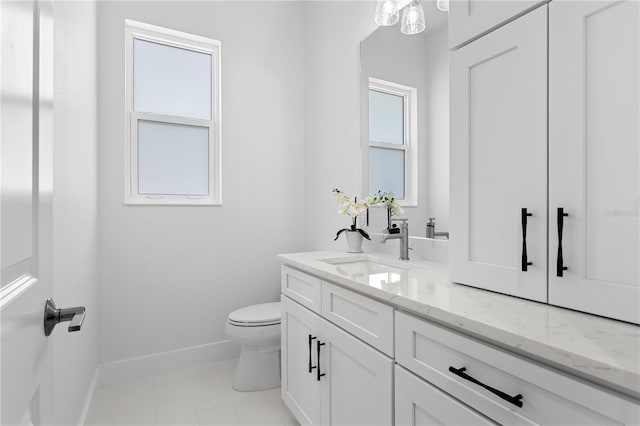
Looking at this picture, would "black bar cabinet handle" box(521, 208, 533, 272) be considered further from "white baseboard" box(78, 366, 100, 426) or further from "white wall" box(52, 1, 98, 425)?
"white baseboard" box(78, 366, 100, 426)

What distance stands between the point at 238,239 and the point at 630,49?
97.0 inches

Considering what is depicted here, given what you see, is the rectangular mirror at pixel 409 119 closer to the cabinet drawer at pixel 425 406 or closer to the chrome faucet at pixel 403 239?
the chrome faucet at pixel 403 239

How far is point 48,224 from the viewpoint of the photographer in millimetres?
741

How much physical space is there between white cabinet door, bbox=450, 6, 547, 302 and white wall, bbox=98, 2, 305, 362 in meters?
1.89

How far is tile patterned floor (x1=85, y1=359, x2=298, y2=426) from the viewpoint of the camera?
1.94m

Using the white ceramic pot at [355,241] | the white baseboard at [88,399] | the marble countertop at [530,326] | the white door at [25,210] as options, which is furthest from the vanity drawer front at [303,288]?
the white baseboard at [88,399]

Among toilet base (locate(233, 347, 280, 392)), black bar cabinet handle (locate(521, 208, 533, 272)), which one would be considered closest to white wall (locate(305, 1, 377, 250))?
toilet base (locate(233, 347, 280, 392))

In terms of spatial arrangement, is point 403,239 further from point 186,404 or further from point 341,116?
point 186,404

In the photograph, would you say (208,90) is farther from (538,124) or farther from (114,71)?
(538,124)

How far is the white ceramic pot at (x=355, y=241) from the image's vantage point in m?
2.15

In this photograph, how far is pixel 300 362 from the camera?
1758 mm

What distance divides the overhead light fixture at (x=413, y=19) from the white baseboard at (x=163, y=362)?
98.4 inches

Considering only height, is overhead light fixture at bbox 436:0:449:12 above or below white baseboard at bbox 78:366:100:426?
above

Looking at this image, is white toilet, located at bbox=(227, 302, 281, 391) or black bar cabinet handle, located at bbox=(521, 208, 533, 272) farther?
white toilet, located at bbox=(227, 302, 281, 391)
